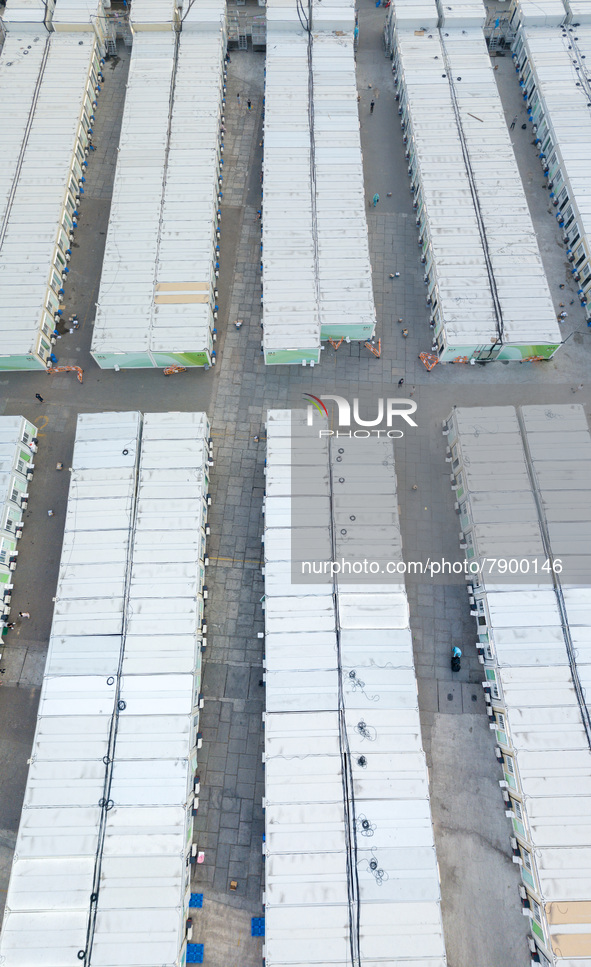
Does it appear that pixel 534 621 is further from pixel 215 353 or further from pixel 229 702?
pixel 215 353

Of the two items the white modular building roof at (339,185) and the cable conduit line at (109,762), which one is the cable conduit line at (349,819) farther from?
the white modular building roof at (339,185)

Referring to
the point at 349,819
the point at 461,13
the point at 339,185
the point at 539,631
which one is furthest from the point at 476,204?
the point at 349,819

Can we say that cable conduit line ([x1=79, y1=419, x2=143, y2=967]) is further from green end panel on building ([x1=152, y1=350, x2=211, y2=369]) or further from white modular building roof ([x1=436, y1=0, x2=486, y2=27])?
white modular building roof ([x1=436, y1=0, x2=486, y2=27])

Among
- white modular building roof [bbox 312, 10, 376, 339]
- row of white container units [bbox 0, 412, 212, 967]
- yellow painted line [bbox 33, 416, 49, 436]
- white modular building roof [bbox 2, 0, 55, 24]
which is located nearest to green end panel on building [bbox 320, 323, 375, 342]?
white modular building roof [bbox 312, 10, 376, 339]

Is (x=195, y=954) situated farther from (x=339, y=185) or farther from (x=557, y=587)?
(x=339, y=185)

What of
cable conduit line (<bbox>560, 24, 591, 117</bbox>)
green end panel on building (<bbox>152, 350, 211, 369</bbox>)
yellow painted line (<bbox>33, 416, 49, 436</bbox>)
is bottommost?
yellow painted line (<bbox>33, 416, 49, 436</bbox>)

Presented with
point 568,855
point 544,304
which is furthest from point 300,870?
point 544,304

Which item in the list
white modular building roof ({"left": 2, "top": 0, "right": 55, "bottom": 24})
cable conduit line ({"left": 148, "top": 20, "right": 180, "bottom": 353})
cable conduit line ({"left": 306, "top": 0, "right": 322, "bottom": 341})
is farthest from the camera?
white modular building roof ({"left": 2, "top": 0, "right": 55, "bottom": 24})
